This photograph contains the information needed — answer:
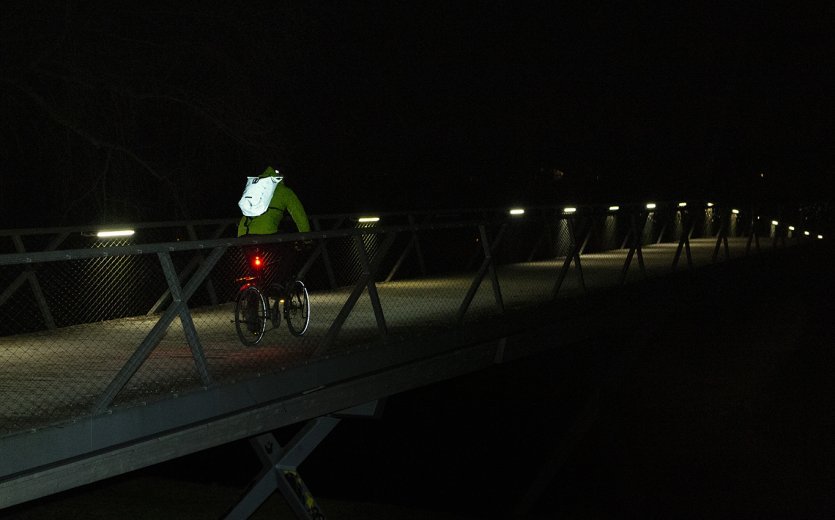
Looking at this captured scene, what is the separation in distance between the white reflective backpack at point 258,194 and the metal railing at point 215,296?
644mm

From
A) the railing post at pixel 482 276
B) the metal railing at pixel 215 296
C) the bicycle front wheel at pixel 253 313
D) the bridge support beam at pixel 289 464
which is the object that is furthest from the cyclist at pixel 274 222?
the railing post at pixel 482 276

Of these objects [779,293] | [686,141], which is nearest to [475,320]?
[779,293]

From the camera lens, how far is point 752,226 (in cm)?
2308

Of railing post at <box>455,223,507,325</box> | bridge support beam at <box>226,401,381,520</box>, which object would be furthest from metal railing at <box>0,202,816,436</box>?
bridge support beam at <box>226,401,381,520</box>

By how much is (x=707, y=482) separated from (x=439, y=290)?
18.4 feet

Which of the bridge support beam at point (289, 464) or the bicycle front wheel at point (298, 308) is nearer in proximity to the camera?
the bridge support beam at point (289, 464)

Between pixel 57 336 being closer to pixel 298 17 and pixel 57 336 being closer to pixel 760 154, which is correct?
pixel 298 17

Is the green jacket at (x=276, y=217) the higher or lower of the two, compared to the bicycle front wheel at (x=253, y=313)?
higher

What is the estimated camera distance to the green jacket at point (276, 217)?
10289 mm

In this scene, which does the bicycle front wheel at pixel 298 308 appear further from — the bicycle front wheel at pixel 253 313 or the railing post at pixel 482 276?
the railing post at pixel 482 276

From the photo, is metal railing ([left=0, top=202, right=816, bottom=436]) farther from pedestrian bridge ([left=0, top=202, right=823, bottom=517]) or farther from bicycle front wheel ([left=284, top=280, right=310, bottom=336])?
bicycle front wheel ([left=284, top=280, right=310, bottom=336])

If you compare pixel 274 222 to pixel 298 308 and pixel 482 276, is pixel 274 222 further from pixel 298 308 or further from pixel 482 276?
pixel 482 276

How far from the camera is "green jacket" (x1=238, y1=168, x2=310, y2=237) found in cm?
1029

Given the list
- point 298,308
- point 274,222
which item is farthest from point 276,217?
point 298,308
